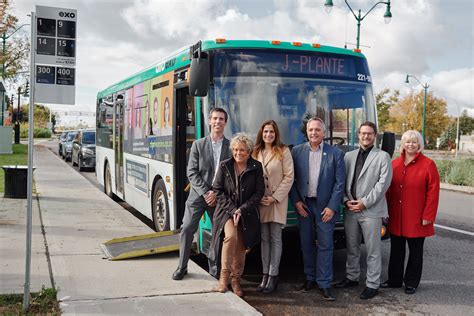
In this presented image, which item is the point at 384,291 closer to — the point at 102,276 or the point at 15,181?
the point at 102,276

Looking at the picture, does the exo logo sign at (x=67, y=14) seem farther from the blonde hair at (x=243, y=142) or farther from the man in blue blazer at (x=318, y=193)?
the man in blue blazer at (x=318, y=193)

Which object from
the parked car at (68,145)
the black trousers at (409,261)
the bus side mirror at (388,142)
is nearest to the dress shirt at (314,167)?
the black trousers at (409,261)

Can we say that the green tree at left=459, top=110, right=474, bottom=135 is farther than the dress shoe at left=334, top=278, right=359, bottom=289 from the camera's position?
Yes

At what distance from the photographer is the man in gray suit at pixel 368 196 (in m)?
5.30

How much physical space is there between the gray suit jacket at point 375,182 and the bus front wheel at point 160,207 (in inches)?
122

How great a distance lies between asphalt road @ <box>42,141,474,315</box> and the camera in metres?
5.21

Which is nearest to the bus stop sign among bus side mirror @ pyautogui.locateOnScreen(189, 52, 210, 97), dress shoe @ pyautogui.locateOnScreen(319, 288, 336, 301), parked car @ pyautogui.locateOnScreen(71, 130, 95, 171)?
bus side mirror @ pyautogui.locateOnScreen(189, 52, 210, 97)

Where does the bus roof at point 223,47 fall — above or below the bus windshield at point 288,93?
above

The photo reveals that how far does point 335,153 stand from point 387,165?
545 mm

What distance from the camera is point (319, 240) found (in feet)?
18.1

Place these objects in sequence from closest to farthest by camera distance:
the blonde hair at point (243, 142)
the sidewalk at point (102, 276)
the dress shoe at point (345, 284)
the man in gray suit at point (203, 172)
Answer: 1. the sidewalk at point (102, 276)
2. the blonde hair at point (243, 142)
3. the man in gray suit at point (203, 172)
4. the dress shoe at point (345, 284)

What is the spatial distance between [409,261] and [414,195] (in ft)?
2.77

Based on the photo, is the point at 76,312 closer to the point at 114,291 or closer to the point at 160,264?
the point at 114,291

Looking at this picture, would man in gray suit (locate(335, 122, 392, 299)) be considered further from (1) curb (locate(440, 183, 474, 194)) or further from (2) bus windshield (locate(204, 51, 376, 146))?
(1) curb (locate(440, 183, 474, 194))
